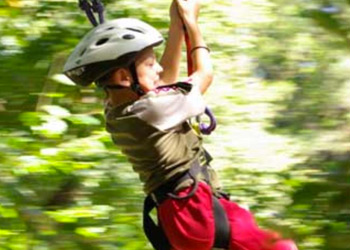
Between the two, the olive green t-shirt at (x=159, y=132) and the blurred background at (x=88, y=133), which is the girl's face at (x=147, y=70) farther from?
the blurred background at (x=88, y=133)

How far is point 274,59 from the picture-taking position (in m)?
4.86

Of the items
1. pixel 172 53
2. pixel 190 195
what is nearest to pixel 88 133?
pixel 172 53

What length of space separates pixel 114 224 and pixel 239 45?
114 cm

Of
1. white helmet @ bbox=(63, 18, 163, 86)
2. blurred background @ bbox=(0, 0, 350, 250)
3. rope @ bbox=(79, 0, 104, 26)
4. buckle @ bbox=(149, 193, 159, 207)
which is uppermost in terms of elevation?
rope @ bbox=(79, 0, 104, 26)

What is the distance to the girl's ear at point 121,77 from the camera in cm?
220

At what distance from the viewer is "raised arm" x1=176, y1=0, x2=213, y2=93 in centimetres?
215

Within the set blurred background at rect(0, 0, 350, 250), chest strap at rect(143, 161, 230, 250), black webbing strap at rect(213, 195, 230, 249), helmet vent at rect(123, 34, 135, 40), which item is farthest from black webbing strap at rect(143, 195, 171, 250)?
blurred background at rect(0, 0, 350, 250)

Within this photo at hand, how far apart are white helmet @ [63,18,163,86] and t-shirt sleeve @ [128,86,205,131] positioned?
12 centimetres

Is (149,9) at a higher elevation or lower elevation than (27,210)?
higher

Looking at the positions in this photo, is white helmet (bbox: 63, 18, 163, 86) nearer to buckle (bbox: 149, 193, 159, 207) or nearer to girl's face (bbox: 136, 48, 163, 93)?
girl's face (bbox: 136, 48, 163, 93)

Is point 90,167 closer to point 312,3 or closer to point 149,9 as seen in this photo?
point 149,9

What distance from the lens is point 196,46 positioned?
2164mm

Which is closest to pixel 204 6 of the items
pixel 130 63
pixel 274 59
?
pixel 274 59

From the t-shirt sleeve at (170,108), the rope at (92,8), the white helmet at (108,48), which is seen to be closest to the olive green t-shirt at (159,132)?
the t-shirt sleeve at (170,108)
